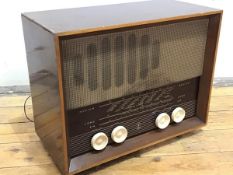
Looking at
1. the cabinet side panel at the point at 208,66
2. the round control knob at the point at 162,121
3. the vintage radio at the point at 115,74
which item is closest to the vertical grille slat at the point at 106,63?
the vintage radio at the point at 115,74

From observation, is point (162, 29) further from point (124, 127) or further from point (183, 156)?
point (183, 156)

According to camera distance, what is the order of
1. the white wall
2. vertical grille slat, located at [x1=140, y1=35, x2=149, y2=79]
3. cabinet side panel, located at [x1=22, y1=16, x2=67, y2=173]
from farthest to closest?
the white wall, vertical grille slat, located at [x1=140, y1=35, x2=149, y2=79], cabinet side panel, located at [x1=22, y1=16, x2=67, y2=173]

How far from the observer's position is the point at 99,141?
0.99 m

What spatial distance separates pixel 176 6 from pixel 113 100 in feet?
1.28

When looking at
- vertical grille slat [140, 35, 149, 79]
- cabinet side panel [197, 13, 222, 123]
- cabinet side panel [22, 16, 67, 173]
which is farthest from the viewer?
cabinet side panel [197, 13, 222, 123]

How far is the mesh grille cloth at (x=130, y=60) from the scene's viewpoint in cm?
85

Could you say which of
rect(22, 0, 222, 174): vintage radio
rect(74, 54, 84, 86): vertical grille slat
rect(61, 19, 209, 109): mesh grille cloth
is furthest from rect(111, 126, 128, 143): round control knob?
rect(74, 54, 84, 86): vertical grille slat

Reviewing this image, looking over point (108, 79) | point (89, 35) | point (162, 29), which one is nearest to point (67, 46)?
point (89, 35)

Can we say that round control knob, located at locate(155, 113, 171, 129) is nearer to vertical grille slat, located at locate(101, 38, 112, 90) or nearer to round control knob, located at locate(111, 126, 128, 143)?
round control knob, located at locate(111, 126, 128, 143)

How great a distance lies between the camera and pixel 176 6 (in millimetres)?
1079

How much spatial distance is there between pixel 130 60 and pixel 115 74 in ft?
0.20

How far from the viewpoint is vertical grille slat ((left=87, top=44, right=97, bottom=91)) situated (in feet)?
2.81

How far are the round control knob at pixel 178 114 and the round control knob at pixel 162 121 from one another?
0.03 metres

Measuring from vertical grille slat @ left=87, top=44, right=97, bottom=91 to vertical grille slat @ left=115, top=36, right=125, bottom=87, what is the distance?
0.07 m
